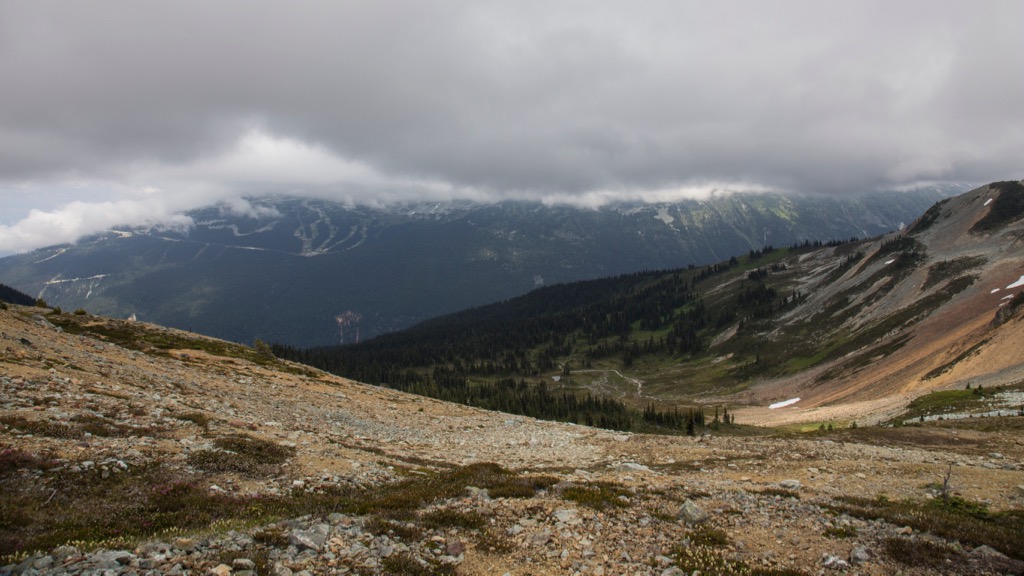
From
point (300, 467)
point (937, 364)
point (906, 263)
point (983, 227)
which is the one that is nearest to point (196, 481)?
point (300, 467)

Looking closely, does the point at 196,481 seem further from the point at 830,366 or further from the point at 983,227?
the point at 983,227

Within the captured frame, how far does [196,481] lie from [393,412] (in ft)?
108

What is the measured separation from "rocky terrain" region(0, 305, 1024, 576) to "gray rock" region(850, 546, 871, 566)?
0.04 meters

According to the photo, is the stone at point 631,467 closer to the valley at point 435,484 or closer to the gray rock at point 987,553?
the valley at point 435,484

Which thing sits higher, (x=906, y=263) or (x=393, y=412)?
(x=906, y=263)

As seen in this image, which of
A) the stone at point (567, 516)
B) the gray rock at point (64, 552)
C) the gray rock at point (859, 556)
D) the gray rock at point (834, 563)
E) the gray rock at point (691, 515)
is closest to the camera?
the gray rock at point (64, 552)

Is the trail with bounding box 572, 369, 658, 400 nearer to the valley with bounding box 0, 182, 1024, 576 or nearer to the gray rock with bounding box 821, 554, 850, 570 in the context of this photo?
the valley with bounding box 0, 182, 1024, 576

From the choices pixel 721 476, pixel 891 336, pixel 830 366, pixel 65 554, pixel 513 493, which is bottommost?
pixel 830 366

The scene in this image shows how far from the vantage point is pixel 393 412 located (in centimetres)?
4612

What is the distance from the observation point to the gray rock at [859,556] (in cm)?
1119

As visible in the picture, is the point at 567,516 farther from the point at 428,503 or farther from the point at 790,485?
the point at 790,485

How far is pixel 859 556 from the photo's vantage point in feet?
37.0

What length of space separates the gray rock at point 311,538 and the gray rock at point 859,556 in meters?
12.8

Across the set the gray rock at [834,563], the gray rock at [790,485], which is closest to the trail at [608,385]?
the gray rock at [790,485]
